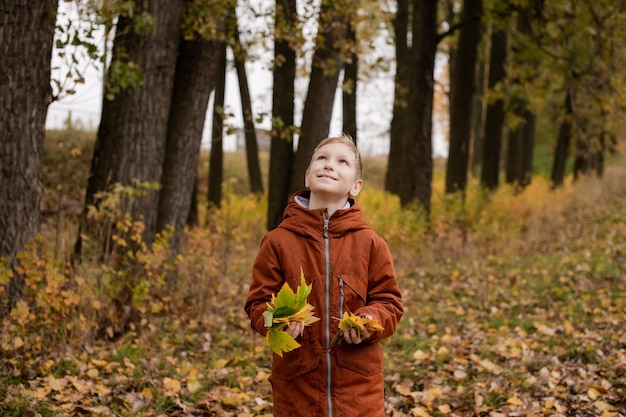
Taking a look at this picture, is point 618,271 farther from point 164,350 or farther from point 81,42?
point 81,42

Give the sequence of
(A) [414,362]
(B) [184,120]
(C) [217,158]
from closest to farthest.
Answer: (A) [414,362]
(B) [184,120]
(C) [217,158]

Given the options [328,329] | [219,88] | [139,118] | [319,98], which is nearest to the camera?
[328,329]

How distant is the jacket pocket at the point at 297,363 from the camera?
2.73 metres

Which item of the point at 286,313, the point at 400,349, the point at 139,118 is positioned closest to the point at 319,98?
the point at 139,118

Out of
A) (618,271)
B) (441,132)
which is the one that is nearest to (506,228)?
(618,271)

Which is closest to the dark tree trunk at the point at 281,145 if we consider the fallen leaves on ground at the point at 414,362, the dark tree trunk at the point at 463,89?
the fallen leaves on ground at the point at 414,362

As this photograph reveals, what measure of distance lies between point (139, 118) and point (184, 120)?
2.56 ft

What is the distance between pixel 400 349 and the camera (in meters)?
6.22

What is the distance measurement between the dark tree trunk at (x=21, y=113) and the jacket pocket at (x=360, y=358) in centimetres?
345

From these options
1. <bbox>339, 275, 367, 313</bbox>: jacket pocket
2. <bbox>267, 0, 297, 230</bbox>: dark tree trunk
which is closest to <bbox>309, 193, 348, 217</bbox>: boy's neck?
<bbox>339, 275, 367, 313</bbox>: jacket pocket

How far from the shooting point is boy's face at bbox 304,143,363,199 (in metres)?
2.84

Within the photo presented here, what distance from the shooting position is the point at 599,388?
463cm

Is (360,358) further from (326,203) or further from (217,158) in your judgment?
(217,158)

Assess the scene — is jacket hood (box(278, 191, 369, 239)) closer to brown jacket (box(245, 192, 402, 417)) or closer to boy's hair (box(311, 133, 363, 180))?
brown jacket (box(245, 192, 402, 417))
